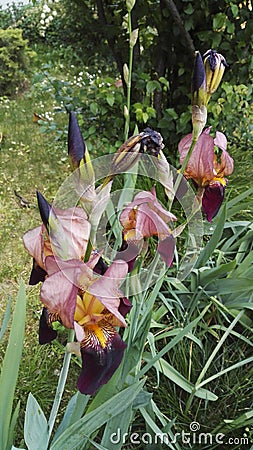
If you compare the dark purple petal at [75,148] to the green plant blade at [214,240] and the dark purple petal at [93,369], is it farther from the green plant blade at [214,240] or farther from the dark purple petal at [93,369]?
the green plant blade at [214,240]

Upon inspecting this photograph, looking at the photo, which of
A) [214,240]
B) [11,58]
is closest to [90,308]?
[214,240]

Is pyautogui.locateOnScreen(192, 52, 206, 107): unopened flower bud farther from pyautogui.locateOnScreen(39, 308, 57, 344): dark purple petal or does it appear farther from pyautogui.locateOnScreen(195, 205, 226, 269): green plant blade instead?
pyautogui.locateOnScreen(195, 205, 226, 269): green plant blade

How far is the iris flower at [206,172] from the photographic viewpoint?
1.15 meters

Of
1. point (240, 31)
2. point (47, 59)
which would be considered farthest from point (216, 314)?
point (47, 59)

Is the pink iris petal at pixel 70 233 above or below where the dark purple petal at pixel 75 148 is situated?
below

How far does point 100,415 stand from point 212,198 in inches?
21.6

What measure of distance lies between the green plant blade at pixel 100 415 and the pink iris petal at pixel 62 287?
20 cm

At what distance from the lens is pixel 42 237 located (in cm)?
83

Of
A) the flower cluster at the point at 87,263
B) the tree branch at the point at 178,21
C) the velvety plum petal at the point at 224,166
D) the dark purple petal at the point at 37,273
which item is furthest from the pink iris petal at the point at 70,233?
the tree branch at the point at 178,21

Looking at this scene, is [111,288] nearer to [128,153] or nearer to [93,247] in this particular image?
[93,247]

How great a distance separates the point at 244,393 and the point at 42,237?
110cm

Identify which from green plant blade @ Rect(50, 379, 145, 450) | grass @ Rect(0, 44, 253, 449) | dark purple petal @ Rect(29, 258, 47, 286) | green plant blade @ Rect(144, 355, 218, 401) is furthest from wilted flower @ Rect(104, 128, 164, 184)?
green plant blade @ Rect(144, 355, 218, 401)

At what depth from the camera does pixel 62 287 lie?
0.77 metres

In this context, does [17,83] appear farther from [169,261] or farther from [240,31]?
[169,261]
